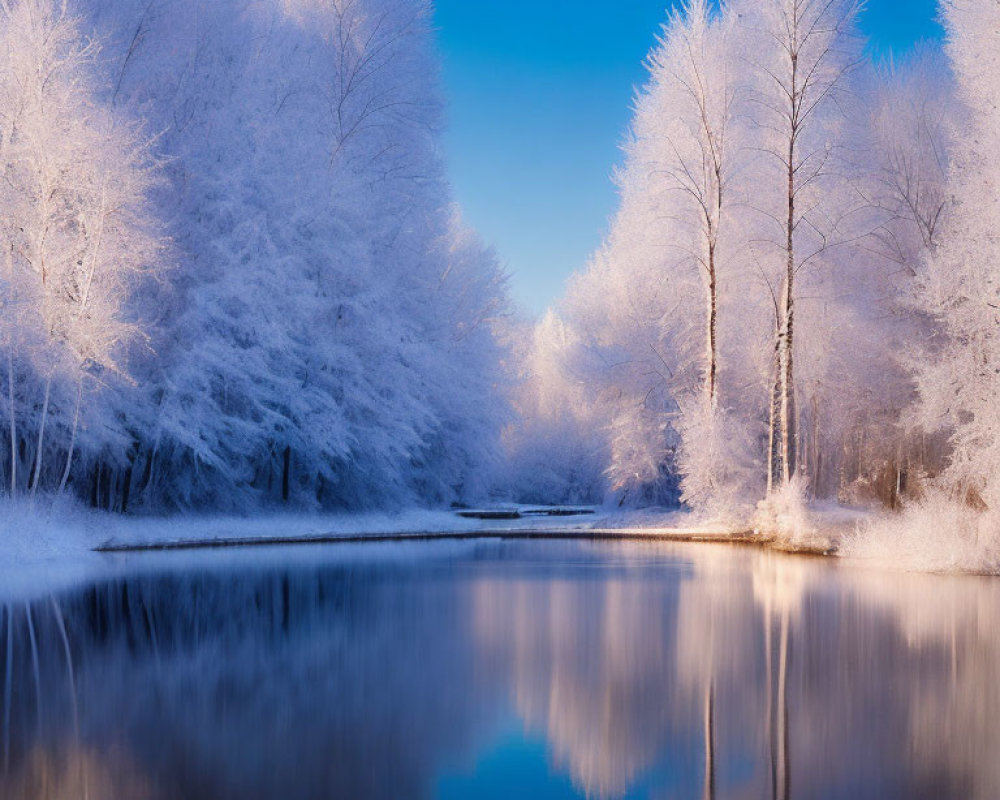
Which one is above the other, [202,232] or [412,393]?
[202,232]

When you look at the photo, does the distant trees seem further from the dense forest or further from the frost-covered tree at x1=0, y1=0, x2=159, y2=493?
the frost-covered tree at x1=0, y1=0, x2=159, y2=493

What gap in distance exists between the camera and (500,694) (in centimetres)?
628

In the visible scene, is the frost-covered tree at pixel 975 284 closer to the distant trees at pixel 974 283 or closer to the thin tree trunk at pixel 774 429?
the distant trees at pixel 974 283

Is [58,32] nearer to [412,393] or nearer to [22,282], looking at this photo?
[22,282]

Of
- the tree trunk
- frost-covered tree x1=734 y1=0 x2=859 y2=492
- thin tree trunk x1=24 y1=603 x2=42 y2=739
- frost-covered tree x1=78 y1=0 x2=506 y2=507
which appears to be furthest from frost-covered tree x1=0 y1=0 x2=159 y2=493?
frost-covered tree x1=734 y1=0 x2=859 y2=492

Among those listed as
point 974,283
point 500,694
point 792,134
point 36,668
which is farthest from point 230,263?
point 500,694

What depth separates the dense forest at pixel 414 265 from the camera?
1886 cm

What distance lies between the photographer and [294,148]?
1037 inches

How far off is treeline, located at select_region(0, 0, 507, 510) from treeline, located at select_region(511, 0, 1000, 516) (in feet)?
19.4

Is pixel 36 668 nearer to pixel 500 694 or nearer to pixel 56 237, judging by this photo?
pixel 500 694

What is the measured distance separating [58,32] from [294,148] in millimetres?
7588

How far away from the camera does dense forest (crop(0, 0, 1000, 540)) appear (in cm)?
1886

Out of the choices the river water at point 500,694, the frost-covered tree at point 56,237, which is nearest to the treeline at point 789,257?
the river water at point 500,694

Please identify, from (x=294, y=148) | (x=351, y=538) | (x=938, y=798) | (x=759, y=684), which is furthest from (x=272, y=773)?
→ (x=294, y=148)
